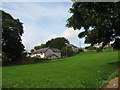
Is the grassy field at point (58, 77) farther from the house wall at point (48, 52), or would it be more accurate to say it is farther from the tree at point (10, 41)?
the house wall at point (48, 52)

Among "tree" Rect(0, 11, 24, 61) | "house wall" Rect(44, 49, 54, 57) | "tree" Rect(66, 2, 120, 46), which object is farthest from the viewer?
"house wall" Rect(44, 49, 54, 57)

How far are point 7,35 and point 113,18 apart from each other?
2675cm

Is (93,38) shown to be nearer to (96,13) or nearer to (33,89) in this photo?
(96,13)

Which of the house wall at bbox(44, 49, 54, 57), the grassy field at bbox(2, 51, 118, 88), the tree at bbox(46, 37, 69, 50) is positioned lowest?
the grassy field at bbox(2, 51, 118, 88)

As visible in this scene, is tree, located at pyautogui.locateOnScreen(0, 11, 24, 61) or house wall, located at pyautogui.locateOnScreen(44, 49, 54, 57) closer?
tree, located at pyautogui.locateOnScreen(0, 11, 24, 61)

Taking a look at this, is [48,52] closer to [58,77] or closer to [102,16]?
[102,16]

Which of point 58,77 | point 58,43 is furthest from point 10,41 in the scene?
point 58,43

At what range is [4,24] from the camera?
35062 millimetres

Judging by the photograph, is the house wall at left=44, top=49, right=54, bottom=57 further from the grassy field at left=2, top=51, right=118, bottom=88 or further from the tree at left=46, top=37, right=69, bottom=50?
the grassy field at left=2, top=51, right=118, bottom=88

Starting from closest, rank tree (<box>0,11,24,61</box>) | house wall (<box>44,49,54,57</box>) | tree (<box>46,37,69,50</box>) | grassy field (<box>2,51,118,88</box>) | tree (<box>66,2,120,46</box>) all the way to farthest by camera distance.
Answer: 1. grassy field (<box>2,51,118,88</box>)
2. tree (<box>66,2,120,46</box>)
3. tree (<box>0,11,24,61</box>)
4. tree (<box>46,37,69,50</box>)
5. house wall (<box>44,49,54,57</box>)

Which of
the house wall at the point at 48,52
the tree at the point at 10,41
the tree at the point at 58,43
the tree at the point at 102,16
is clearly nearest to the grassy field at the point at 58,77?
the tree at the point at 102,16

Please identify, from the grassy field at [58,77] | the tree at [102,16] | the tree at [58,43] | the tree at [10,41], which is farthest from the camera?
the tree at [58,43]

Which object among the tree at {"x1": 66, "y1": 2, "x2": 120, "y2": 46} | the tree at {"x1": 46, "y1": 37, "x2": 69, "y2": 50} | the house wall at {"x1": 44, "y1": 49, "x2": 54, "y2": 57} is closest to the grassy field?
the tree at {"x1": 66, "y1": 2, "x2": 120, "y2": 46}

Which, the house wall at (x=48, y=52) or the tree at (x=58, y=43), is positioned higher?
the tree at (x=58, y=43)
